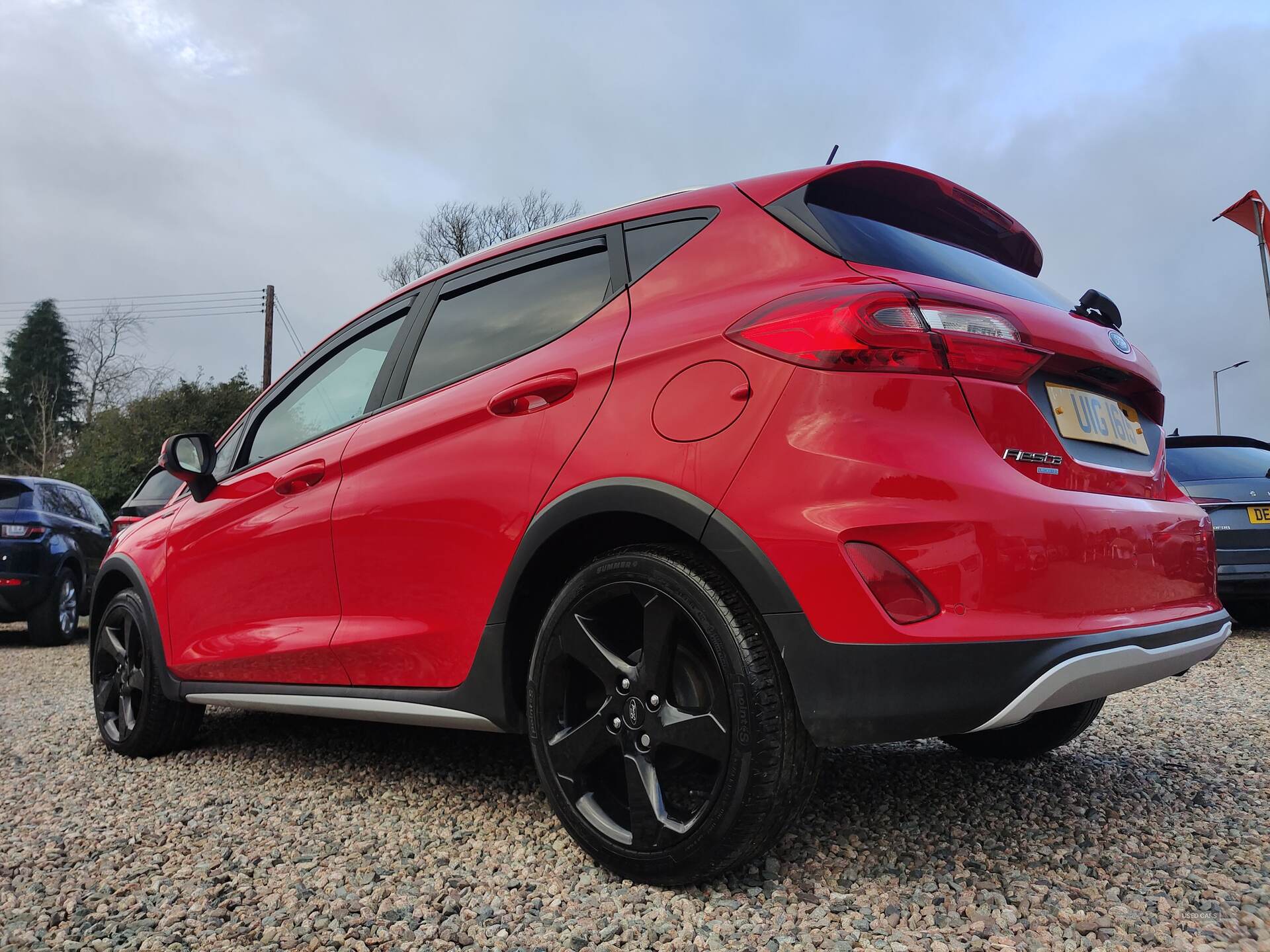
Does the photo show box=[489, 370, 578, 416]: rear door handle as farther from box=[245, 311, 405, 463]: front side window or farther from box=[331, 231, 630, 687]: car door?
box=[245, 311, 405, 463]: front side window

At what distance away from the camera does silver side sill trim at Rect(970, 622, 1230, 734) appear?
1673 millimetres

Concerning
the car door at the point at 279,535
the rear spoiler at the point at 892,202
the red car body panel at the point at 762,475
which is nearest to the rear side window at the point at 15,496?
the car door at the point at 279,535

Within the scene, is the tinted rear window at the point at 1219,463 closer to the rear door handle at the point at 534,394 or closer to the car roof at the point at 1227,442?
the car roof at the point at 1227,442

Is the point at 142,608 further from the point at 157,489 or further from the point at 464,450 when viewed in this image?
the point at 157,489

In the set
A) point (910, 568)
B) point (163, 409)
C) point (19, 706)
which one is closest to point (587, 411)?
point (910, 568)

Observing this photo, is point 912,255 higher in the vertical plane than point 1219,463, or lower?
higher

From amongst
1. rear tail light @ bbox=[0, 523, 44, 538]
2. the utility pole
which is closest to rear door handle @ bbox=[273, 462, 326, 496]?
rear tail light @ bbox=[0, 523, 44, 538]

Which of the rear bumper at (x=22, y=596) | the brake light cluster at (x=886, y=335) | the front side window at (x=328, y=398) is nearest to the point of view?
the brake light cluster at (x=886, y=335)

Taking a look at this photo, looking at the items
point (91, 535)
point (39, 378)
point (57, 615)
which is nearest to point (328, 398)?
point (57, 615)

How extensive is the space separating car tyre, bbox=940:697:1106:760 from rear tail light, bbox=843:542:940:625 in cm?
115

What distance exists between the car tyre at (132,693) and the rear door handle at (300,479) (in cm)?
109

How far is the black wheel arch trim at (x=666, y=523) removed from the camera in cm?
179

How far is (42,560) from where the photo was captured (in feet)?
27.7

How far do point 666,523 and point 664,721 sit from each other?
429mm
